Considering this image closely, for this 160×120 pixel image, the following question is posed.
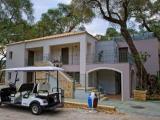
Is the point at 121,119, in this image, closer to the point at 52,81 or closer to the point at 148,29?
the point at 52,81

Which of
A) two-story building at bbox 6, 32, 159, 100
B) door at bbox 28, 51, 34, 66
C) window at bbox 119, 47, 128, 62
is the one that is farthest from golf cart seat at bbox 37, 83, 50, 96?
door at bbox 28, 51, 34, 66

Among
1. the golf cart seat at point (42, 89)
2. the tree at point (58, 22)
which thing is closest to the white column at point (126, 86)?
the golf cart seat at point (42, 89)

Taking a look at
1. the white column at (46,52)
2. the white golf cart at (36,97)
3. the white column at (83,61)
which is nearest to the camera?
the white golf cart at (36,97)

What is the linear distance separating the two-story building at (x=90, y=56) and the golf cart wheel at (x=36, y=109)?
23.9 feet

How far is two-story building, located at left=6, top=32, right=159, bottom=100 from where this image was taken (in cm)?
1930

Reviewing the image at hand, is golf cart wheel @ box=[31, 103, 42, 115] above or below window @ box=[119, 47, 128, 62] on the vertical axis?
below

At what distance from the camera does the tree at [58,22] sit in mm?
34250

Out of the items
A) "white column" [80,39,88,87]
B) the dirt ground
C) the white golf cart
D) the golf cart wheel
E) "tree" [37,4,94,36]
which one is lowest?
the dirt ground

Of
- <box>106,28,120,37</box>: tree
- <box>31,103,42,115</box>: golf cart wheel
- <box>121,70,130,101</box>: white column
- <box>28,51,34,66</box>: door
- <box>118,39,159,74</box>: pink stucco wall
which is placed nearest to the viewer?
<box>31,103,42,115</box>: golf cart wheel

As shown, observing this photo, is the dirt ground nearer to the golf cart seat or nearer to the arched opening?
the golf cart seat

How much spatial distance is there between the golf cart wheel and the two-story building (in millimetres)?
7299

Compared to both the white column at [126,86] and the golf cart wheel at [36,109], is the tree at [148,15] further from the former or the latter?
the golf cart wheel at [36,109]

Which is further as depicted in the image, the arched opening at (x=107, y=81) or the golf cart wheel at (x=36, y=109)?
the arched opening at (x=107, y=81)

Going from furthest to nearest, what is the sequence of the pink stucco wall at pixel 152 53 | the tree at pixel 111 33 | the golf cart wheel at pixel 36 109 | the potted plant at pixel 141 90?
the tree at pixel 111 33 → the pink stucco wall at pixel 152 53 → the potted plant at pixel 141 90 → the golf cart wheel at pixel 36 109
